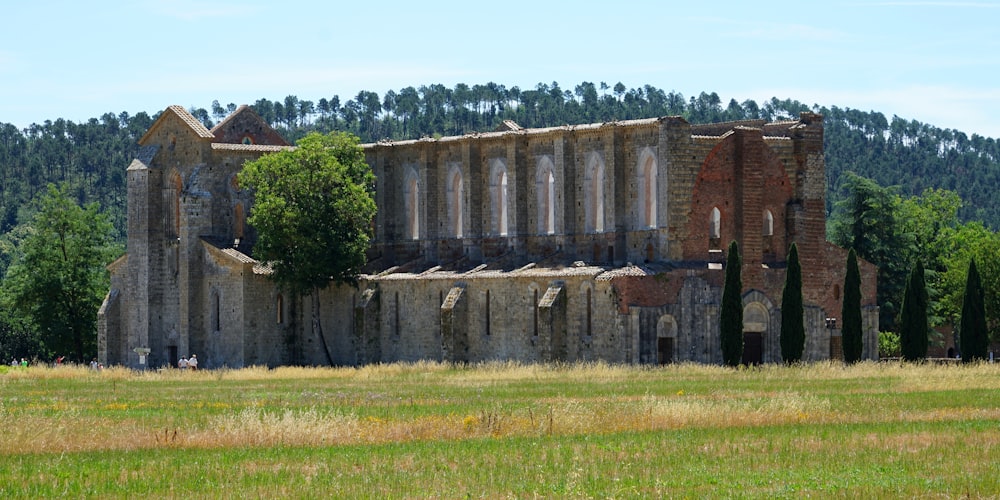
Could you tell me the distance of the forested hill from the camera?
152 metres

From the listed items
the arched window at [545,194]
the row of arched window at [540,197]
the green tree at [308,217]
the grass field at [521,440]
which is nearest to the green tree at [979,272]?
the row of arched window at [540,197]

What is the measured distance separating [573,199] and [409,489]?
43.7 m

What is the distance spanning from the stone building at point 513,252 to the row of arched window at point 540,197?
3.2 inches

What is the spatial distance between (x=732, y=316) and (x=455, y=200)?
62.4 ft

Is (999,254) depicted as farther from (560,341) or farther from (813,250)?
(560,341)

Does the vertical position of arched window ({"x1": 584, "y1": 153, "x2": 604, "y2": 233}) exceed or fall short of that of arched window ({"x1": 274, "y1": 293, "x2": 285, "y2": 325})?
it exceeds it

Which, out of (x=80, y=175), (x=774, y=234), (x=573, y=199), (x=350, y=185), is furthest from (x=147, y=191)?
(x=80, y=175)

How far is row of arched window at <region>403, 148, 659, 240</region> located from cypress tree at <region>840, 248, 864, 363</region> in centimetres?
859

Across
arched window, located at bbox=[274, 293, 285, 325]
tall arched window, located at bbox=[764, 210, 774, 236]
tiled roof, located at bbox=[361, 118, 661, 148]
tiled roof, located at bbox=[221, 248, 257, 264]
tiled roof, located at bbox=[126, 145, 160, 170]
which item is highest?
tiled roof, located at bbox=[361, 118, 661, 148]

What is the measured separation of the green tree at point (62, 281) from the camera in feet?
277

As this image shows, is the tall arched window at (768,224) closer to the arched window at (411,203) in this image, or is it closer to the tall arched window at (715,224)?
the tall arched window at (715,224)

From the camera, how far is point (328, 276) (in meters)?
71.6

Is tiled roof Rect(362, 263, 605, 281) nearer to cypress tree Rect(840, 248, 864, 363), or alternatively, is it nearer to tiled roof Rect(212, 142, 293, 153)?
tiled roof Rect(212, 142, 293, 153)

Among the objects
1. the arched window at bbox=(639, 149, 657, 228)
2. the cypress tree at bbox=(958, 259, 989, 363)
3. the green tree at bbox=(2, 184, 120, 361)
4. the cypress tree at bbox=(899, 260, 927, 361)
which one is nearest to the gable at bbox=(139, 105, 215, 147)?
the green tree at bbox=(2, 184, 120, 361)
